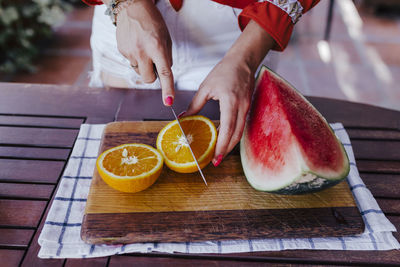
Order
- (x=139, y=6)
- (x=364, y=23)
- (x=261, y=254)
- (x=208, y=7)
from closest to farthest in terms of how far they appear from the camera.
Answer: (x=261, y=254) → (x=139, y=6) → (x=208, y=7) → (x=364, y=23)

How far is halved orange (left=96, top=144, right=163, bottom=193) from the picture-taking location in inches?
40.5

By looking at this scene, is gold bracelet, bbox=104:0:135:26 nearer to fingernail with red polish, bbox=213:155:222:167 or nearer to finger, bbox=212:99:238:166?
finger, bbox=212:99:238:166

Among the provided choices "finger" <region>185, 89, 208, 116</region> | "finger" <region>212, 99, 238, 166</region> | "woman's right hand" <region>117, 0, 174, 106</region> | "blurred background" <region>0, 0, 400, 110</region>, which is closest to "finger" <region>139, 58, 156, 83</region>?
"woman's right hand" <region>117, 0, 174, 106</region>

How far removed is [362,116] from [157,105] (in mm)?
822

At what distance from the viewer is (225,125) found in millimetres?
1084

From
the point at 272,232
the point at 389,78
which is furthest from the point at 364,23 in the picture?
the point at 272,232

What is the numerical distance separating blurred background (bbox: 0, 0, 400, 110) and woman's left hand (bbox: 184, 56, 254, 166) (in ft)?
6.72

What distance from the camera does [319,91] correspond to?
10.2 feet

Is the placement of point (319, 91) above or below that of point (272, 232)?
below

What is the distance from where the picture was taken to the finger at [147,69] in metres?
1.18

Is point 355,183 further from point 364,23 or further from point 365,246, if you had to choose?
point 364,23

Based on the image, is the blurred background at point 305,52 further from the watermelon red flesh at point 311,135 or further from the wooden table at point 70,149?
the watermelon red flesh at point 311,135

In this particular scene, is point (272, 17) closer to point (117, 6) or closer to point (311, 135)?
point (311, 135)

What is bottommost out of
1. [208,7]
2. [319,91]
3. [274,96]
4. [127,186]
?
[319,91]
